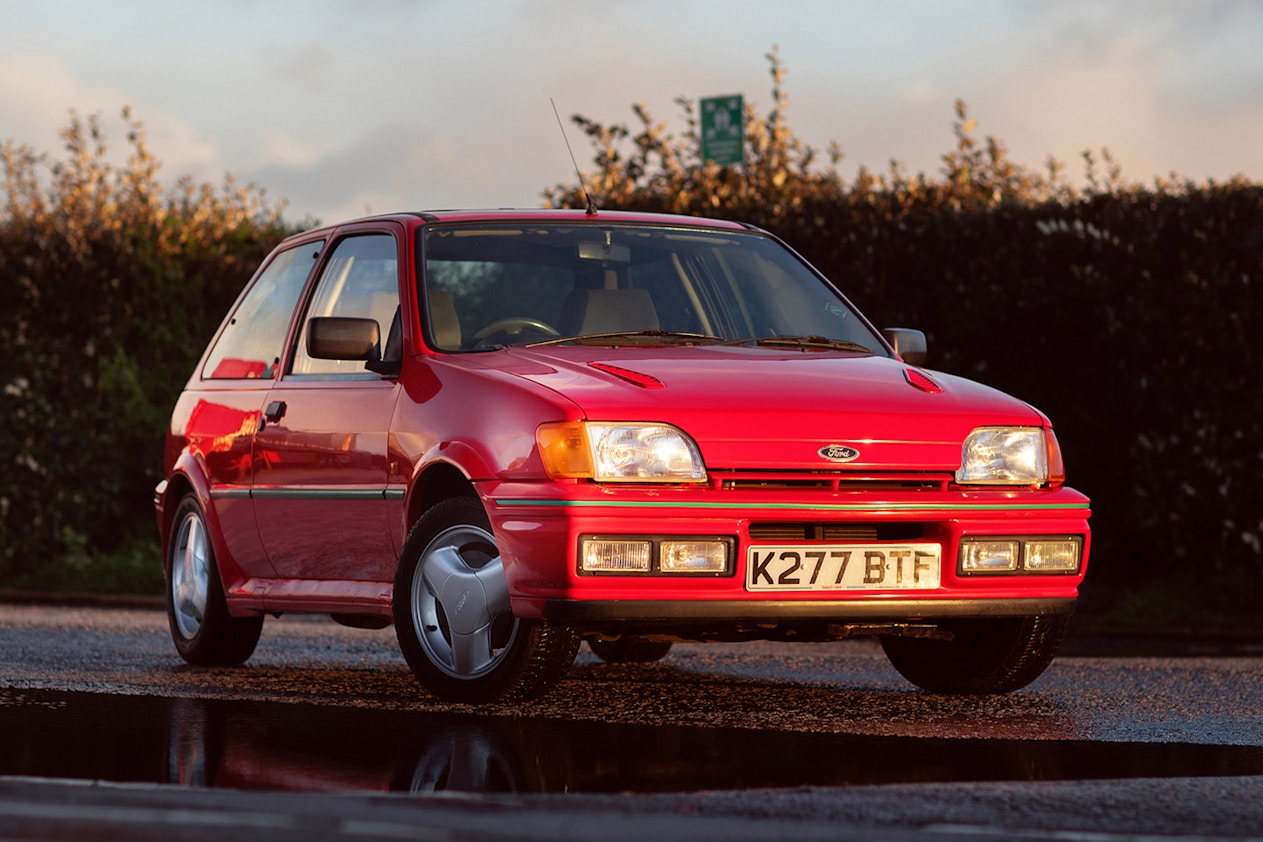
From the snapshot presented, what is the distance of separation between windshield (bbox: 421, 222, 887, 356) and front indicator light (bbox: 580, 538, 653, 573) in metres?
1.20

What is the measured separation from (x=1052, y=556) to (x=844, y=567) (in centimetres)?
86

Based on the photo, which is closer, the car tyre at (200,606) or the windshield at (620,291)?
the windshield at (620,291)

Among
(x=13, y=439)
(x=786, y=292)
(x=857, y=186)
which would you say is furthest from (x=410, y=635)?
(x=13, y=439)

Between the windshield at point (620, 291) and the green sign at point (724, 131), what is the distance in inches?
327

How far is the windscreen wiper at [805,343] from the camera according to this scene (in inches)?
311

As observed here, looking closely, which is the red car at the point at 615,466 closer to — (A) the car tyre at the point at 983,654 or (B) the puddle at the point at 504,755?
(A) the car tyre at the point at 983,654

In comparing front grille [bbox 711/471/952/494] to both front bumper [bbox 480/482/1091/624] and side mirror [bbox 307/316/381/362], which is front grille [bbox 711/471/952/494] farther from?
side mirror [bbox 307/316/381/362]

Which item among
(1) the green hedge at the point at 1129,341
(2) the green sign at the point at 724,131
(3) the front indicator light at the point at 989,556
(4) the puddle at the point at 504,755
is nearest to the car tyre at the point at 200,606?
(4) the puddle at the point at 504,755

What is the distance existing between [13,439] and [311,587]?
9151 mm

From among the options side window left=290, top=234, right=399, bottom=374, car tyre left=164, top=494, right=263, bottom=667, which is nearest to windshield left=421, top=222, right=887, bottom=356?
side window left=290, top=234, right=399, bottom=374

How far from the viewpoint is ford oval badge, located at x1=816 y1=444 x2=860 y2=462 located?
22.5 ft

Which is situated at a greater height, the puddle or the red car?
the red car

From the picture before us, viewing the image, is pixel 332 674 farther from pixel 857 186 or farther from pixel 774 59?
pixel 774 59

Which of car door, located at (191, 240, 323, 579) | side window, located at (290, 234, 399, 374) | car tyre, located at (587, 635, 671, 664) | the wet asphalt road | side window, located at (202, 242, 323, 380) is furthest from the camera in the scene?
car tyre, located at (587, 635, 671, 664)
